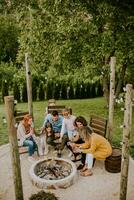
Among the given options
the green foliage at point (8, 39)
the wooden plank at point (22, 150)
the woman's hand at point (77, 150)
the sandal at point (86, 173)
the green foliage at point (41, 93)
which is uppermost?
the green foliage at point (8, 39)

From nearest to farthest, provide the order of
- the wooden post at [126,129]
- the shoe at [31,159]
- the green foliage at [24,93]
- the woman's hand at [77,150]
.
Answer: the wooden post at [126,129] → the woman's hand at [77,150] → the shoe at [31,159] → the green foliage at [24,93]

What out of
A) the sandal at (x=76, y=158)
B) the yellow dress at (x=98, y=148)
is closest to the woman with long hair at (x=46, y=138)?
the sandal at (x=76, y=158)

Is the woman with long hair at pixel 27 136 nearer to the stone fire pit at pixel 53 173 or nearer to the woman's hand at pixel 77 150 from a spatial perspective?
the stone fire pit at pixel 53 173

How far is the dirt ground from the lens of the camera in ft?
29.6

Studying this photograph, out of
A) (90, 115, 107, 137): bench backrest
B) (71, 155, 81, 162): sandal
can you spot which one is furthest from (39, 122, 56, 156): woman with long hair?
(90, 115, 107, 137): bench backrest

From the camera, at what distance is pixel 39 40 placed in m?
18.5

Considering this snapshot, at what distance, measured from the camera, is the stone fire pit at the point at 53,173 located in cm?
932

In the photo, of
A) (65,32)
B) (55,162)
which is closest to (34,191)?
(55,162)

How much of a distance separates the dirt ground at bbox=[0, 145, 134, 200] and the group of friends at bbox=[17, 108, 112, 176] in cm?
37

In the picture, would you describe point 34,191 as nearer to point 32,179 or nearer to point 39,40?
point 32,179

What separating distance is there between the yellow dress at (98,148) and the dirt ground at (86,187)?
504mm

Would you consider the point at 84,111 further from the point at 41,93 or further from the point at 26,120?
the point at 26,120

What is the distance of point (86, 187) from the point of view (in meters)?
9.45

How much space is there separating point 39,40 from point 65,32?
153 cm
